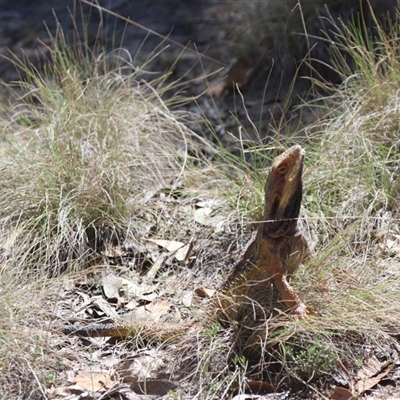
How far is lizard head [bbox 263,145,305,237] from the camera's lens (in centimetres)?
320

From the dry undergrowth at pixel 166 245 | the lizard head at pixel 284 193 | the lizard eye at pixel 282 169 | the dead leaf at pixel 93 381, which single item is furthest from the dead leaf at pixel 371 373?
the dead leaf at pixel 93 381

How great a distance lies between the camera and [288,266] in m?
3.49

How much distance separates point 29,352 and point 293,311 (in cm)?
105

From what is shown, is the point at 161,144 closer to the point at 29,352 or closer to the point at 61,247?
the point at 61,247

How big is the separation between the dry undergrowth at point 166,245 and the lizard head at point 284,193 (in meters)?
0.28

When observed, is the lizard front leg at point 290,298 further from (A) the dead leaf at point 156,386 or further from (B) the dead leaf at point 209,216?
(B) the dead leaf at point 209,216

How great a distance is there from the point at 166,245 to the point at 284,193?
1.19 metres

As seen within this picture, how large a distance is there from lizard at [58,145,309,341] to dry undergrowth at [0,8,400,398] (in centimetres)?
7

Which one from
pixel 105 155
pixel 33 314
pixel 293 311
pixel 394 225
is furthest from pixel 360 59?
pixel 33 314

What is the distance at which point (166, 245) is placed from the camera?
4.34 m

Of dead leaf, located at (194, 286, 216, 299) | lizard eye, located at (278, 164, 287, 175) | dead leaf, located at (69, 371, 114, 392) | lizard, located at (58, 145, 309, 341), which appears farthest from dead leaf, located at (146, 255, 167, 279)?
lizard eye, located at (278, 164, 287, 175)

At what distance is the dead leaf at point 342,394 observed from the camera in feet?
10.6

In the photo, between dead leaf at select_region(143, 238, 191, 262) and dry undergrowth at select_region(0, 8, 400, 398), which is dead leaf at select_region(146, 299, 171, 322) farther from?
dead leaf at select_region(143, 238, 191, 262)

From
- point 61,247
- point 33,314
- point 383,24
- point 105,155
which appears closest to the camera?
point 33,314
